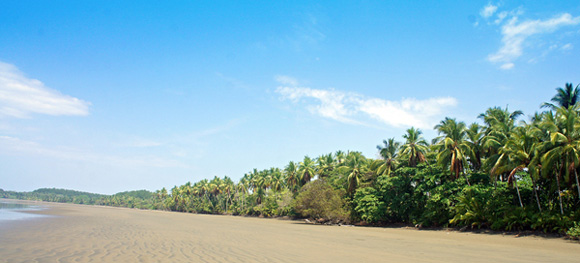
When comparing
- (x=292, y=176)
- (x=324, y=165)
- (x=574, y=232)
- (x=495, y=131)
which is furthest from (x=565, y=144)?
(x=292, y=176)

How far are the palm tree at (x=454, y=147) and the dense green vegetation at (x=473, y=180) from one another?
94 millimetres

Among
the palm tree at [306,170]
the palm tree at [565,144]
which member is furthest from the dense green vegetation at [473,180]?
the palm tree at [306,170]

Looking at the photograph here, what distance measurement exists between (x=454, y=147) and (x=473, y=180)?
3.61m

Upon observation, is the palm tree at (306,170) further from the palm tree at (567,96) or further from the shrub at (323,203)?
the palm tree at (567,96)

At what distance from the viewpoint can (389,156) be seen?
4019 centimetres

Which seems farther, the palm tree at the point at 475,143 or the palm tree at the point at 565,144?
the palm tree at the point at 475,143

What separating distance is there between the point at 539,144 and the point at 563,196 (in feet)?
18.7

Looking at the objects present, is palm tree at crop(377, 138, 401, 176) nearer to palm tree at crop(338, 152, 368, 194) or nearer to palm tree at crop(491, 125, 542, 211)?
palm tree at crop(338, 152, 368, 194)

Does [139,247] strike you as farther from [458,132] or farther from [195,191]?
[195,191]

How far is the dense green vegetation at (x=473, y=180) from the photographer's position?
72.0 ft

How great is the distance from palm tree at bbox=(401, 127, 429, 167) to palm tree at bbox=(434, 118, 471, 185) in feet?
10.5

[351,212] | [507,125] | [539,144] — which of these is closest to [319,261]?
[539,144]

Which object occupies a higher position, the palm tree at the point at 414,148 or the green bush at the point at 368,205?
the palm tree at the point at 414,148

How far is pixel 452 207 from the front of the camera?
30141 millimetres
